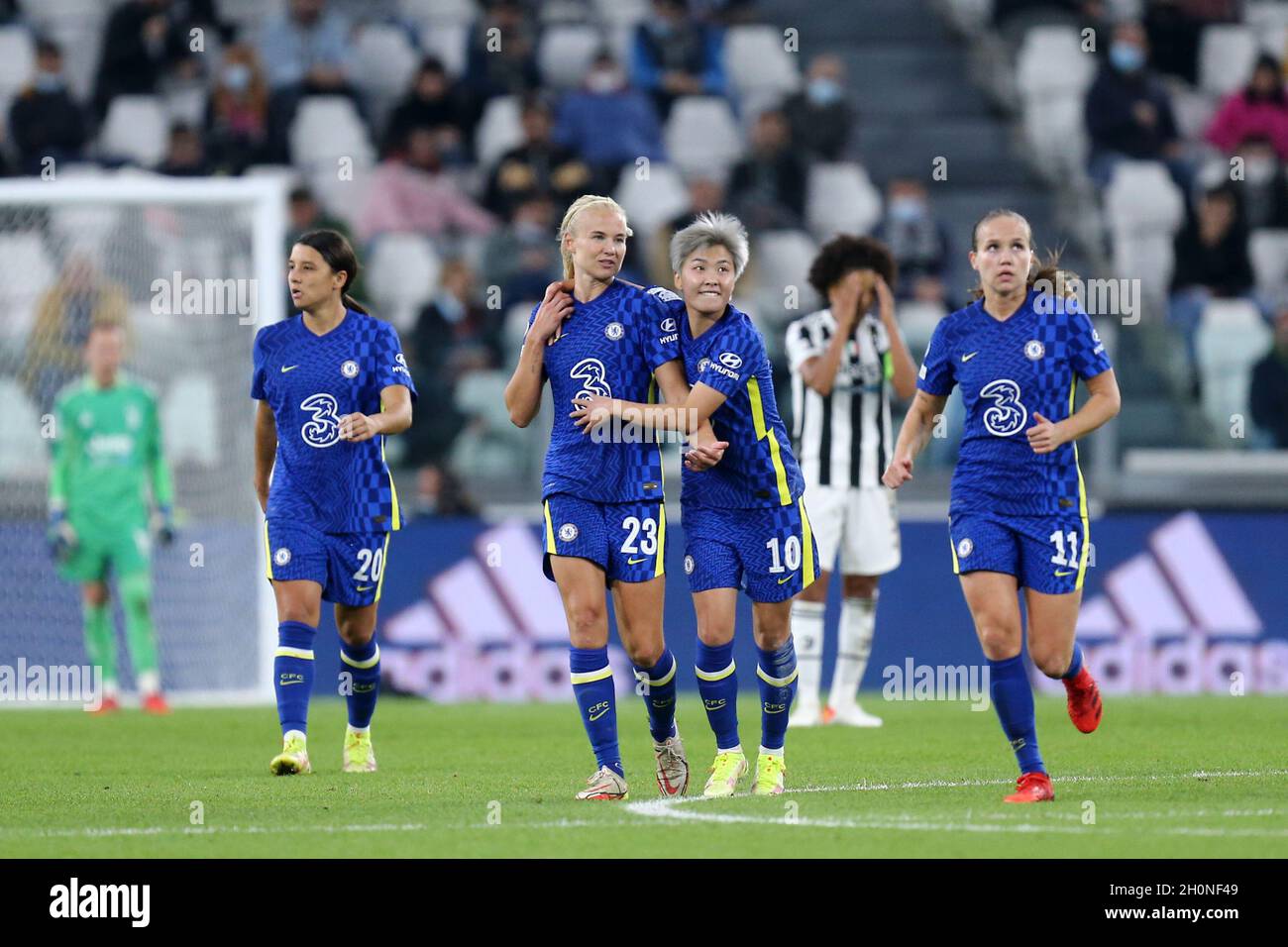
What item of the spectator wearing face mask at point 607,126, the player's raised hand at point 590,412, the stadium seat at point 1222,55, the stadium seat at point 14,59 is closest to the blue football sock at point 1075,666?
the player's raised hand at point 590,412

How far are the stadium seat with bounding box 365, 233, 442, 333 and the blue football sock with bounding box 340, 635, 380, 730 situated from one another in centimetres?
746

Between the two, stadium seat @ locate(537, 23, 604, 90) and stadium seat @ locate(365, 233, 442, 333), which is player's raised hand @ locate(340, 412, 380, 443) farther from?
stadium seat @ locate(537, 23, 604, 90)

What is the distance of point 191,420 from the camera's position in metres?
15.2

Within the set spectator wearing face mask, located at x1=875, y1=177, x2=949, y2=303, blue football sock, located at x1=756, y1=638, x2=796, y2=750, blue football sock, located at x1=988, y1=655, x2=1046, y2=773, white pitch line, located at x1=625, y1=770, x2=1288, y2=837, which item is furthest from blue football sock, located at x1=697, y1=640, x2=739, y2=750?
spectator wearing face mask, located at x1=875, y1=177, x2=949, y2=303

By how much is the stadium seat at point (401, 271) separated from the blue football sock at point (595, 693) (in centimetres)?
924

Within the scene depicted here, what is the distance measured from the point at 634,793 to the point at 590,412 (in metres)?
1.52

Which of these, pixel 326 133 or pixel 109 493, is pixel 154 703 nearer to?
pixel 109 493

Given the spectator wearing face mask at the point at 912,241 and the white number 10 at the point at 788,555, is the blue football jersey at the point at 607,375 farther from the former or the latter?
the spectator wearing face mask at the point at 912,241

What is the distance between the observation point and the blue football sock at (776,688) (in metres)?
8.10

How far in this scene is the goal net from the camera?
576 inches

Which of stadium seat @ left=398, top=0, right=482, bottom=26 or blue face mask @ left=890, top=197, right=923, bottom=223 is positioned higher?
stadium seat @ left=398, top=0, right=482, bottom=26

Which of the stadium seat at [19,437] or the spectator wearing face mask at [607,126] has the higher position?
the spectator wearing face mask at [607,126]

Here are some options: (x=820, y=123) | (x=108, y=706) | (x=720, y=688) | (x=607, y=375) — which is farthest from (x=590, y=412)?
(x=820, y=123)
